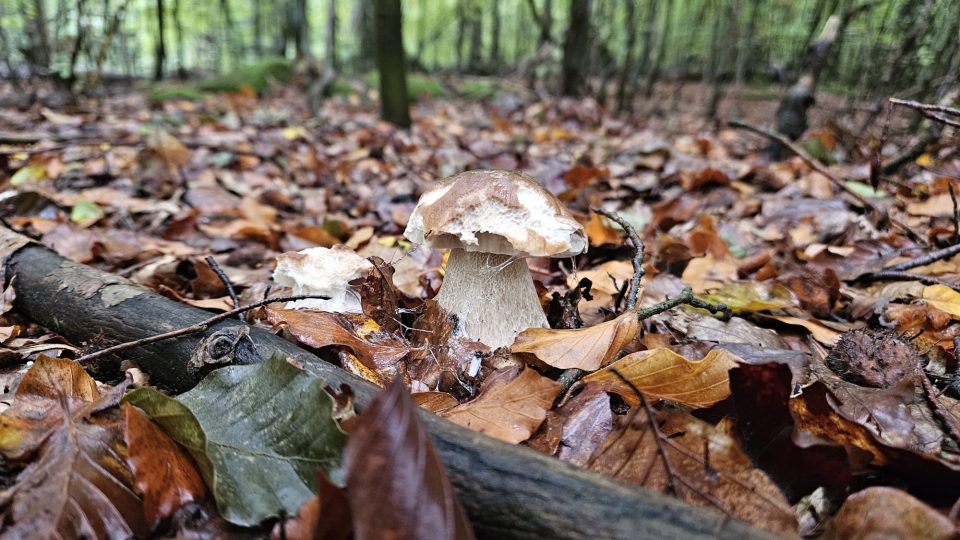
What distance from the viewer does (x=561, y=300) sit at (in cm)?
202

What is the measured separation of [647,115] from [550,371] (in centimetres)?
928

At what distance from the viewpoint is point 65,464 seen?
103 cm

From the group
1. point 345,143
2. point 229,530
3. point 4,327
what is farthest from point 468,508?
point 345,143

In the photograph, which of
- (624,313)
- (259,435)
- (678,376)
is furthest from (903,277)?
(259,435)

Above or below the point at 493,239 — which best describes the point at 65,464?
below

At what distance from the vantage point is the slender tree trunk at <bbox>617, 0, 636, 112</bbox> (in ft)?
26.2

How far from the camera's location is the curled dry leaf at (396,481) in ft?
2.39

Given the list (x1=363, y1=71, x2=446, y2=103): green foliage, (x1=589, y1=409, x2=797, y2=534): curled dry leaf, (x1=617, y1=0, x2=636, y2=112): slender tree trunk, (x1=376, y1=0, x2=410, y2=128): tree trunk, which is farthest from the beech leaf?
(x1=363, y1=71, x2=446, y2=103): green foliage

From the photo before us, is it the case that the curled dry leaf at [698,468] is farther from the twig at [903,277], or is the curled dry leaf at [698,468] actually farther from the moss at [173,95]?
the moss at [173,95]

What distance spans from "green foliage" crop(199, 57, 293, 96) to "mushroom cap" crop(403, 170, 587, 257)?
11.8m

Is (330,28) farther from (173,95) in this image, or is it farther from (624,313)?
(624,313)

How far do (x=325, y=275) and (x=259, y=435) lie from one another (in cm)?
79

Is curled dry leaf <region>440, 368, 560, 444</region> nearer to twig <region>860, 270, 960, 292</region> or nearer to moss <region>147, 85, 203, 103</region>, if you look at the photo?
twig <region>860, 270, 960, 292</region>

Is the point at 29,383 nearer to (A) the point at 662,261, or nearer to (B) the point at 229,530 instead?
(B) the point at 229,530
